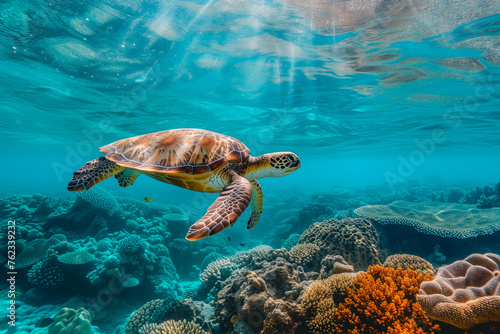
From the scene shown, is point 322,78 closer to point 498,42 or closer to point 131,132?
point 498,42

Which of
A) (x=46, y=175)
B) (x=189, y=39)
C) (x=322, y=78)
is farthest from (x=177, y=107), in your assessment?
(x=46, y=175)

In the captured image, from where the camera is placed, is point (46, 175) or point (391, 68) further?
point (46, 175)

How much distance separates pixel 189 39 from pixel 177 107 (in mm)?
7080

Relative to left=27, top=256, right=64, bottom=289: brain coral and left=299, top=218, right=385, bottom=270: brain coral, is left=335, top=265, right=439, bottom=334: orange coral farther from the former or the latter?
left=27, top=256, right=64, bottom=289: brain coral

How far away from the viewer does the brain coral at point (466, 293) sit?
187 centimetres

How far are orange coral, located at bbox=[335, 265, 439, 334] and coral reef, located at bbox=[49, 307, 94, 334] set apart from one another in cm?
531

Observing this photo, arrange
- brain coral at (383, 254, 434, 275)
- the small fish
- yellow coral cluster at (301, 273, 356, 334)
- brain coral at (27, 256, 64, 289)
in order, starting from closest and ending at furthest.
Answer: yellow coral cluster at (301, 273, 356, 334) < brain coral at (383, 254, 434, 275) < the small fish < brain coral at (27, 256, 64, 289)

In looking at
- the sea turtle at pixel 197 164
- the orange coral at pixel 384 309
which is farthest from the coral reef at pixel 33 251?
the orange coral at pixel 384 309

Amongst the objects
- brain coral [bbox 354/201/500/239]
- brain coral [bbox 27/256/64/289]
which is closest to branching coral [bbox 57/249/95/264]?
brain coral [bbox 27/256/64/289]

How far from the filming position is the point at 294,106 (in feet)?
49.0

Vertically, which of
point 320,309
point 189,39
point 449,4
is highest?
point 189,39

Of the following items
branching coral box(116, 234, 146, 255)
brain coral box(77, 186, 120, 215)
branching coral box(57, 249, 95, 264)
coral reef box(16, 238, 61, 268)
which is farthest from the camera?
brain coral box(77, 186, 120, 215)

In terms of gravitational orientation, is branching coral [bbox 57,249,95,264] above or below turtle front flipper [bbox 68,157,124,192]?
below

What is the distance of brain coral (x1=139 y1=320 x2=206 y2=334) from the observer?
3.73 metres
